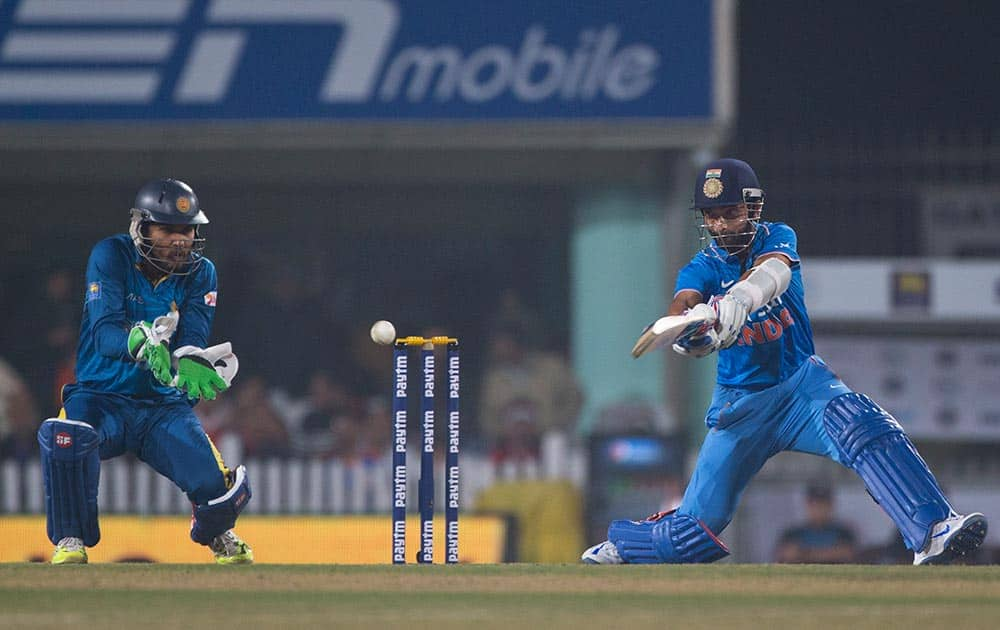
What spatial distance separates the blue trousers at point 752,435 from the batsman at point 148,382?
1836 mm

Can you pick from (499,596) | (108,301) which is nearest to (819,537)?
(108,301)

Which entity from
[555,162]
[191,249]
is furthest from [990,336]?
[191,249]

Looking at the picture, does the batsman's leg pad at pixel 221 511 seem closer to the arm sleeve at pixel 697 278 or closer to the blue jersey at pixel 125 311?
the blue jersey at pixel 125 311

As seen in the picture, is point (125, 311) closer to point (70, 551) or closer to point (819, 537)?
point (70, 551)

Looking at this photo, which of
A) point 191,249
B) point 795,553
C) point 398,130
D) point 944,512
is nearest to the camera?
point 944,512

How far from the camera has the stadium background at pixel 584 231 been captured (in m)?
Answer: 12.8

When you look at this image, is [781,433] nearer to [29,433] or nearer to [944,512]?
[944,512]

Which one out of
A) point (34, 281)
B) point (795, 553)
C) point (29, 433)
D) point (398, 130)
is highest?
point (398, 130)

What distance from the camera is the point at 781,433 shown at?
697cm

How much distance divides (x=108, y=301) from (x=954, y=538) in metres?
3.25

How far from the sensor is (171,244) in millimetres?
7270

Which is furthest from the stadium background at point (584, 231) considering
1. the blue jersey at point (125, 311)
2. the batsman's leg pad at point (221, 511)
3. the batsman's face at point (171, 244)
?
the batsman's face at point (171, 244)

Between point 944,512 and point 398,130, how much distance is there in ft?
22.7

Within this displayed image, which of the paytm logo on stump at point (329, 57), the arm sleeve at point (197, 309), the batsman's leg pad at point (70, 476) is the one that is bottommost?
the batsman's leg pad at point (70, 476)
